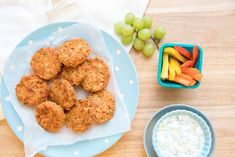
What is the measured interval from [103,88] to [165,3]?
484 millimetres

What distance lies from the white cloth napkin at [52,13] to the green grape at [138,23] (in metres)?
0.08

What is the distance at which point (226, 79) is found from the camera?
1695mm

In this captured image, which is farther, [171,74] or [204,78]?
[204,78]

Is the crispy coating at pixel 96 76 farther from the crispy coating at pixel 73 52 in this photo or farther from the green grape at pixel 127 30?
the green grape at pixel 127 30

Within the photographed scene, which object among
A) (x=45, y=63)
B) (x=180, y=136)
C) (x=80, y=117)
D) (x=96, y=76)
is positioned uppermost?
(x=45, y=63)

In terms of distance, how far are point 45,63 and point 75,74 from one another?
13 cm

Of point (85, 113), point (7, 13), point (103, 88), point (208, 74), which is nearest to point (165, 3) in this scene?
point (208, 74)

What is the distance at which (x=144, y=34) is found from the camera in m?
1.59

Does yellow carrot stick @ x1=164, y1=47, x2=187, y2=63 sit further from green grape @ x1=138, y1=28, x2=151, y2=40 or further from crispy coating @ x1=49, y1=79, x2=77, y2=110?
crispy coating @ x1=49, y1=79, x2=77, y2=110

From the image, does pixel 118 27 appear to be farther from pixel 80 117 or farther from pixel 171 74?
pixel 80 117

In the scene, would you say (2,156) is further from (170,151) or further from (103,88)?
(170,151)

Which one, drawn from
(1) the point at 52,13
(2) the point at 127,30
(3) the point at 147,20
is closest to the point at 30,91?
(1) the point at 52,13

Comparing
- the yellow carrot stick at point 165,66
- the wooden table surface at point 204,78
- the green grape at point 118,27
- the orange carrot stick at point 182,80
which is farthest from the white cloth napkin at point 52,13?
the orange carrot stick at point 182,80

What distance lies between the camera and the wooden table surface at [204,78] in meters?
1.67
